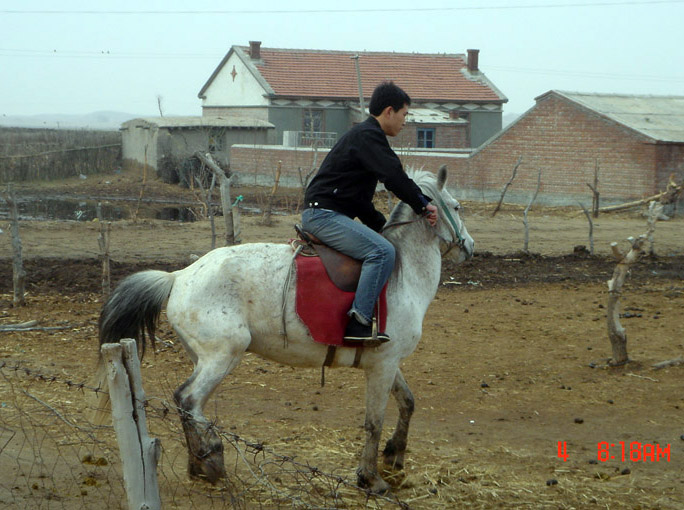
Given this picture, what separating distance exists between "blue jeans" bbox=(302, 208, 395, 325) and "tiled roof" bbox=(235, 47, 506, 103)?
39370mm

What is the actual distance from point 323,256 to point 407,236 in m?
0.65

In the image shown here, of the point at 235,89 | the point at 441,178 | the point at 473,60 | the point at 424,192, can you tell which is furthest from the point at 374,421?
the point at 473,60

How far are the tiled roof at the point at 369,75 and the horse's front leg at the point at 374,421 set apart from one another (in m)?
39.5

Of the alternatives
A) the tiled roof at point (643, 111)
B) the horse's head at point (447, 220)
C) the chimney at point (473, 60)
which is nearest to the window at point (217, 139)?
the tiled roof at point (643, 111)

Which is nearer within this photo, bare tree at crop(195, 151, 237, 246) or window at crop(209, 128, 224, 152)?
bare tree at crop(195, 151, 237, 246)

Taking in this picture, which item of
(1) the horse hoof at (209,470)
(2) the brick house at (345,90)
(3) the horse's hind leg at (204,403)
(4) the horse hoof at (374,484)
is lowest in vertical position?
(4) the horse hoof at (374,484)

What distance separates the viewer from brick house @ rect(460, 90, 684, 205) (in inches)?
912

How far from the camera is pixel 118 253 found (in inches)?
570

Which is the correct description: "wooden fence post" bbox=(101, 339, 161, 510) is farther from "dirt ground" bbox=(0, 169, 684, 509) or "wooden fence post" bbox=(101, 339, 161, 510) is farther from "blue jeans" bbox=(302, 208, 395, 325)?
"dirt ground" bbox=(0, 169, 684, 509)

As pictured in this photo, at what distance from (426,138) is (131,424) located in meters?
39.6

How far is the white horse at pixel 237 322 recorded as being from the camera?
4.73 metres

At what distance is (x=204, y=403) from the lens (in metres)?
4.70
